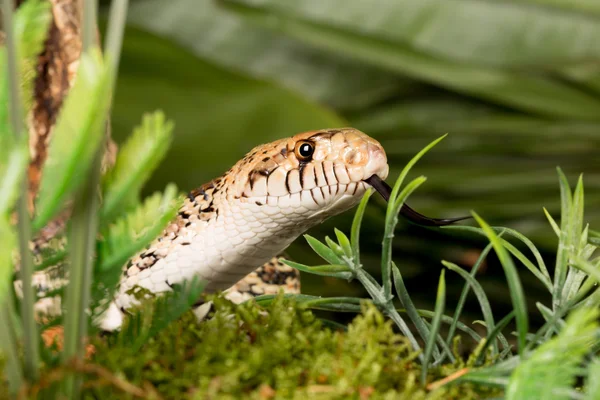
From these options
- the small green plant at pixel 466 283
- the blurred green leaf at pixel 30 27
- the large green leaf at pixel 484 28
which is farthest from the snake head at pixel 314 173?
the large green leaf at pixel 484 28

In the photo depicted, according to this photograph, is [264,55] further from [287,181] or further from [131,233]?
[131,233]

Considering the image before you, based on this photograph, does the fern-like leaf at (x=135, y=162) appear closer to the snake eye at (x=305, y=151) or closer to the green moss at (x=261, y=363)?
the green moss at (x=261, y=363)

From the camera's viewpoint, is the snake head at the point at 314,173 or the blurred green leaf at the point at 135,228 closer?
the blurred green leaf at the point at 135,228

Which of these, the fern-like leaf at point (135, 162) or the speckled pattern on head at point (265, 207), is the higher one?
the fern-like leaf at point (135, 162)

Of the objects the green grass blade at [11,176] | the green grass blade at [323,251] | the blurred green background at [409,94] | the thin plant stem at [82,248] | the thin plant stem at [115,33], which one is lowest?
the blurred green background at [409,94]

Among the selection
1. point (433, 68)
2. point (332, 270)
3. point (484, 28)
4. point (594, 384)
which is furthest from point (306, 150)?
point (484, 28)

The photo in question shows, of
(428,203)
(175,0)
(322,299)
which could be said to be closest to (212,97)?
(428,203)

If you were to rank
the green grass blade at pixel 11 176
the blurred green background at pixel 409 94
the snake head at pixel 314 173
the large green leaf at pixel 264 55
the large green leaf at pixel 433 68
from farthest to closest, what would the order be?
the large green leaf at pixel 264 55, the large green leaf at pixel 433 68, the blurred green background at pixel 409 94, the snake head at pixel 314 173, the green grass blade at pixel 11 176
